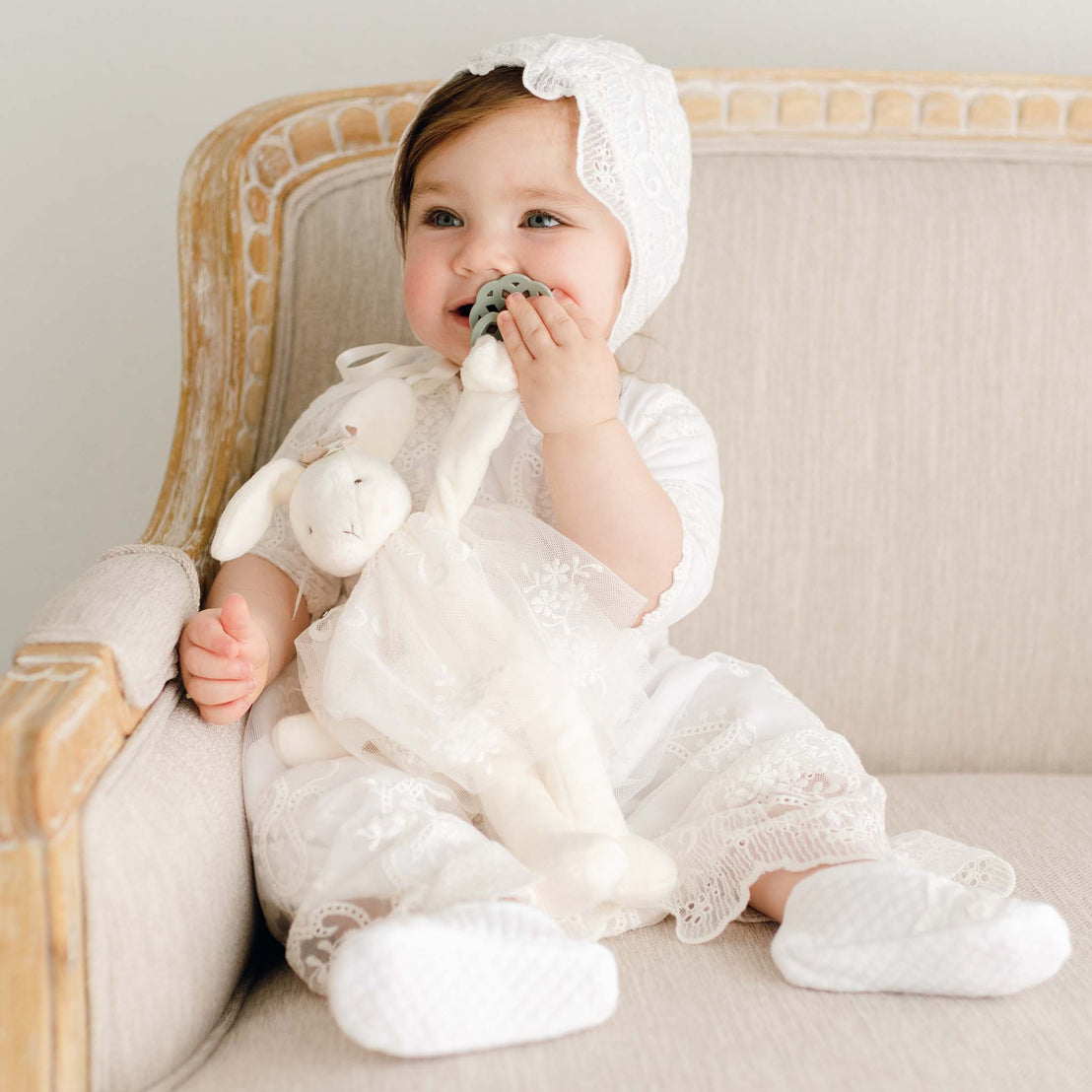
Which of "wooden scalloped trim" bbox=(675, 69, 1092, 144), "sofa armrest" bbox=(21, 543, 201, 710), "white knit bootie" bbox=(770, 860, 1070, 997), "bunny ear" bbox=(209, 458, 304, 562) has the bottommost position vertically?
"white knit bootie" bbox=(770, 860, 1070, 997)

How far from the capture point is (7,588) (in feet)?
5.64

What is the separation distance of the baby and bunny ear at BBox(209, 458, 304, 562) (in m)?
0.06

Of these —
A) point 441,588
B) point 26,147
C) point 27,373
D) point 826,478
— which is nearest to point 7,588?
point 27,373

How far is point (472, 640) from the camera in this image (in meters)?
0.92

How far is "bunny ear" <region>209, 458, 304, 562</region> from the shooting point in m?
0.94

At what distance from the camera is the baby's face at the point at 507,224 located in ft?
3.41

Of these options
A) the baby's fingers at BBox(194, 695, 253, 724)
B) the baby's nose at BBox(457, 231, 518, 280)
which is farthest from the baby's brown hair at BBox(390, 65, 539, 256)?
the baby's fingers at BBox(194, 695, 253, 724)

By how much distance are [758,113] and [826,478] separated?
1.45 feet

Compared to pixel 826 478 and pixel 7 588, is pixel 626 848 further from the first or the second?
pixel 7 588

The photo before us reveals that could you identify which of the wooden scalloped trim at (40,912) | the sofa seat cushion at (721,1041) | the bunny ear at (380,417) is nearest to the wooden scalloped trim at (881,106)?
the bunny ear at (380,417)

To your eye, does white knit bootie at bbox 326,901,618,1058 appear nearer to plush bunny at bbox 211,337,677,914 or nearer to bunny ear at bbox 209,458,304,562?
plush bunny at bbox 211,337,677,914

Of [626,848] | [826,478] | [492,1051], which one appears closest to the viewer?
[492,1051]
